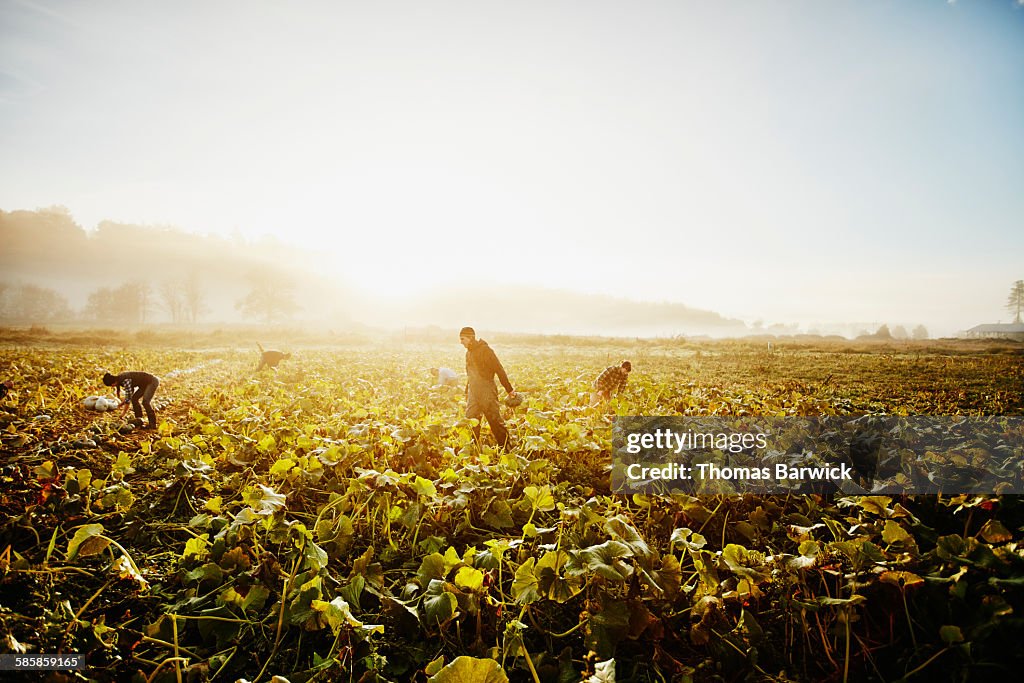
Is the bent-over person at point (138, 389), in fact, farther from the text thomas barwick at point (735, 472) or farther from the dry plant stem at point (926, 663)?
the dry plant stem at point (926, 663)

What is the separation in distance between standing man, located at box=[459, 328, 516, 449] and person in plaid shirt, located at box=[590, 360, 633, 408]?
10.6 ft

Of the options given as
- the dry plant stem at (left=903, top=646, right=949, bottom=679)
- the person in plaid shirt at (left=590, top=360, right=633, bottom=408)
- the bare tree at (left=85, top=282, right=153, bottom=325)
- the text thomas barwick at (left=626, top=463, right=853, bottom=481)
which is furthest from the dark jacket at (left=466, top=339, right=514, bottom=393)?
the bare tree at (left=85, top=282, right=153, bottom=325)

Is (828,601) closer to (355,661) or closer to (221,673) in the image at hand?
(355,661)

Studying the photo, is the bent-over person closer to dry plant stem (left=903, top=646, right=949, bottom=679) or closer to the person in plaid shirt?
the person in plaid shirt

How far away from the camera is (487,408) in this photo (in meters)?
7.00

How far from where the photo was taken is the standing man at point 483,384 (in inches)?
275

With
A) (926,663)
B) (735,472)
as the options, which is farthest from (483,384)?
(926,663)

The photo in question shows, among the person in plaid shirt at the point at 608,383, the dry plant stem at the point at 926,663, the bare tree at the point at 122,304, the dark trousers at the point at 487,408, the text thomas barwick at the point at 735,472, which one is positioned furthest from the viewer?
the bare tree at the point at 122,304

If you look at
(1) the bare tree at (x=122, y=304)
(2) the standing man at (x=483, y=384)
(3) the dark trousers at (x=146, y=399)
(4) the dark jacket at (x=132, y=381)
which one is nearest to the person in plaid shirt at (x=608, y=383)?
(2) the standing man at (x=483, y=384)

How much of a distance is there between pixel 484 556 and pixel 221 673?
187 cm

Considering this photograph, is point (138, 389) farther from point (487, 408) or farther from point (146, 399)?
point (487, 408)

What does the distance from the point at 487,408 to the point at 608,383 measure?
4109 millimetres

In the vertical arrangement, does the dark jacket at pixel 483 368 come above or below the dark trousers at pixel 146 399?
above

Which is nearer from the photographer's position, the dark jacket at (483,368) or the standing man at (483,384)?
the standing man at (483,384)
